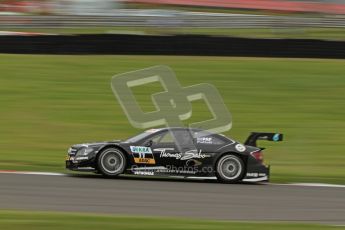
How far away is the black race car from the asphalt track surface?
0.60 ft

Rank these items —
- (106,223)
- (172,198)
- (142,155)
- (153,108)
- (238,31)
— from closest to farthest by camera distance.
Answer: (106,223) → (172,198) → (142,155) → (153,108) → (238,31)

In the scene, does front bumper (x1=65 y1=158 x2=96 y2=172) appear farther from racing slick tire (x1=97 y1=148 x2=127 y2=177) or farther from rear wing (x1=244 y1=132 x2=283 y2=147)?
rear wing (x1=244 y1=132 x2=283 y2=147)

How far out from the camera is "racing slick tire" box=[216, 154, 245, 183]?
11.9 metres

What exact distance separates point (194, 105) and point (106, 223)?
12570mm

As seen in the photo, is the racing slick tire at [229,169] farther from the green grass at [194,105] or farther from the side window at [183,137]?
the green grass at [194,105]

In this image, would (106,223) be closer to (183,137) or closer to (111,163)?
(111,163)

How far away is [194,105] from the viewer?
1958 cm

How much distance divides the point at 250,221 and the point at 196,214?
2.31 feet

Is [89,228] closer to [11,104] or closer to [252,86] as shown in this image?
[11,104]

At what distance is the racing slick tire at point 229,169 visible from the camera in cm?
1191

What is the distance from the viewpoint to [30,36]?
22.6 meters

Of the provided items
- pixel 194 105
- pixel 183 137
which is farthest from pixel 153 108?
pixel 183 137

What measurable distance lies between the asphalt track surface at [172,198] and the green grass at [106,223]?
30.0 inches

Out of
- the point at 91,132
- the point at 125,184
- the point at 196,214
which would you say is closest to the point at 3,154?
the point at 91,132
